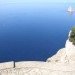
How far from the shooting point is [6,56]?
4441cm

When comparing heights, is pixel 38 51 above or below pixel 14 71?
above

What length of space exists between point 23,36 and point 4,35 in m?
5.39

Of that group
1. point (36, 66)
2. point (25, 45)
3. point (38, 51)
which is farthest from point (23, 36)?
point (36, 66)

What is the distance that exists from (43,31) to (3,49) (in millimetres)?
20803

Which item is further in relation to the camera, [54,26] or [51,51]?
[54,26]

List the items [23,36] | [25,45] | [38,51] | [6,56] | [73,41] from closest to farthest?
[73,41]
[6,56]
[38,51]
[25,45]
[23,36]

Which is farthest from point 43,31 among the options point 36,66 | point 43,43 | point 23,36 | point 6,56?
point 36,66

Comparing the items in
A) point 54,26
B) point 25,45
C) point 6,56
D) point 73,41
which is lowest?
point 73,41

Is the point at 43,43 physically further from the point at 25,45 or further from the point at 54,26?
the point at 54,26

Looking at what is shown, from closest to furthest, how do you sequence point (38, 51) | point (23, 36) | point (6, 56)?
point (6, 56), point (38, 51), point (23, 36)

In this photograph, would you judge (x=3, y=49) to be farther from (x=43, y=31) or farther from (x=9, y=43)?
(x=43, y=31)

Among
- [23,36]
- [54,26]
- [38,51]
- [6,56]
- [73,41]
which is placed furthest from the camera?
[54,26]

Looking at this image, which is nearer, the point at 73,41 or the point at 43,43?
the point at 73,41

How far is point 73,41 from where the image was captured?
782 inches
